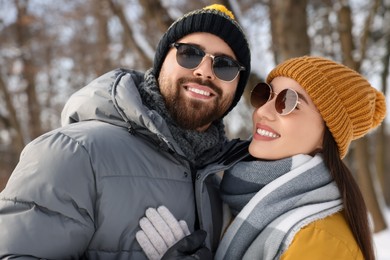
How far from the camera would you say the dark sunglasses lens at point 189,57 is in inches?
94.7

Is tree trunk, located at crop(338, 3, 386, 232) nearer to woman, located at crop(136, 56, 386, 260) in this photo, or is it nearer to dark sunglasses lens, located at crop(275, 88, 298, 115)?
woman, located at crop(136, 56, 386, 260)

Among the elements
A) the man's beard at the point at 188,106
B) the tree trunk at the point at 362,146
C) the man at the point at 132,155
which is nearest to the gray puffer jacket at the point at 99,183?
the man at the point at 132,155

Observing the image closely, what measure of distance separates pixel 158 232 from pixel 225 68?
3.33 feet

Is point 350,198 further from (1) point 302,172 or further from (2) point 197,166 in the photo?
(2) point 197,166

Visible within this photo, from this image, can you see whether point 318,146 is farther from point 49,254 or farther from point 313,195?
point 49,254

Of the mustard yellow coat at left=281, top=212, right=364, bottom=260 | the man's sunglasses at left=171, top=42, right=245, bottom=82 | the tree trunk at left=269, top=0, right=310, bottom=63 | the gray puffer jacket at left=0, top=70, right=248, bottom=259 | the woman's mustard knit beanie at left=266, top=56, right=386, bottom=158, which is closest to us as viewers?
the gray puffer jacket at left=0, top=70, right=248, bottom=259

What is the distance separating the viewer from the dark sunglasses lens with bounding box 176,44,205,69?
2.40m

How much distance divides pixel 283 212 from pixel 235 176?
359 millimetres

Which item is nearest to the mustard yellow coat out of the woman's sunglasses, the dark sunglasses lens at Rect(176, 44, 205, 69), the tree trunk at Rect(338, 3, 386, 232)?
the woman's sunglasses

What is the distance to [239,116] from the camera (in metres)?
16.3

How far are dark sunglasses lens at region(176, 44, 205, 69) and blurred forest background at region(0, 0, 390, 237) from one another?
2441mm

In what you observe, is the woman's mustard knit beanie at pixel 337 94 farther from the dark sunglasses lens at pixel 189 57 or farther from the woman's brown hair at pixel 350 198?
the dark sunglasses lens at pixel 189 57

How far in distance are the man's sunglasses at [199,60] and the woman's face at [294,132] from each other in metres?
0.33


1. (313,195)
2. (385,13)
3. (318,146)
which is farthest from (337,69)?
(385,13)
